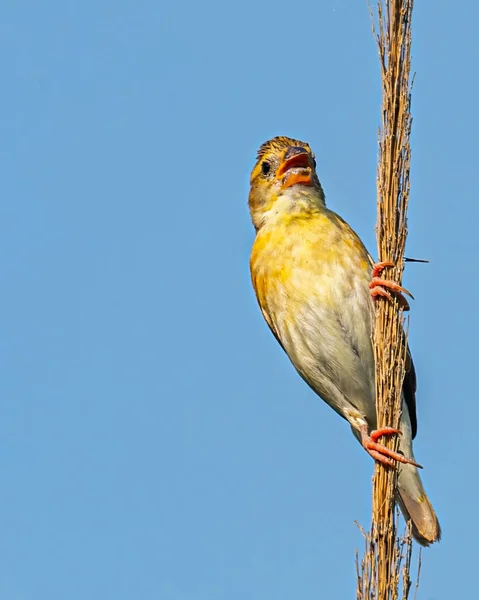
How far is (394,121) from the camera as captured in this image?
15.1 feet

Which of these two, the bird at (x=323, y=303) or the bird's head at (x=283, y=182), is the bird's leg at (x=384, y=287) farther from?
the bird's head at (x=283, y=182)

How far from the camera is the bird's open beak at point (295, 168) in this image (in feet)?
20.2

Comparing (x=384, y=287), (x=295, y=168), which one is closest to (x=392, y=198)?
(x=384, y=287)

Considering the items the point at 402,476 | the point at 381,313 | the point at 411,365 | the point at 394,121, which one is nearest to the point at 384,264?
the point at 381,313

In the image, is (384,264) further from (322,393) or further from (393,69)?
(322,393)

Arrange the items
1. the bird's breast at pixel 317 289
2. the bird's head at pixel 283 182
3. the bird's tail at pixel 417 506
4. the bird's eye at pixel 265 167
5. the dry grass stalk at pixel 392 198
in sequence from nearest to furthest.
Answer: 1. the dry grass stalk at pixel 392 198
2. the bird's breast at pixel 317 289
3. the bird's tail at pixel 417 506
4. the bird's head at pixel 283 182
5. the bird's eye at pixel 265 167

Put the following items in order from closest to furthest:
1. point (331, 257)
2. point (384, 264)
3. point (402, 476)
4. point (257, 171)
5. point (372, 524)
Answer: point (372, 524)
point (384, 264)
point (331, 257)
point (402, 476)
point (257, 171)

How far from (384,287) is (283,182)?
5.18 feet

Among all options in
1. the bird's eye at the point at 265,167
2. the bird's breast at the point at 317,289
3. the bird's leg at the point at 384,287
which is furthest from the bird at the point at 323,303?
the bird's leg at the point at 384,287

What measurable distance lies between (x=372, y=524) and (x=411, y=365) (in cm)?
158

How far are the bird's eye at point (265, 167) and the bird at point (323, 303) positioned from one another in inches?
5.8

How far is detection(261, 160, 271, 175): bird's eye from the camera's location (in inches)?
253

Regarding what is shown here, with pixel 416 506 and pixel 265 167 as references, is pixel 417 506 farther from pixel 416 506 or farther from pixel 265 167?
pixel 265 167

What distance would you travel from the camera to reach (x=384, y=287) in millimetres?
4891
